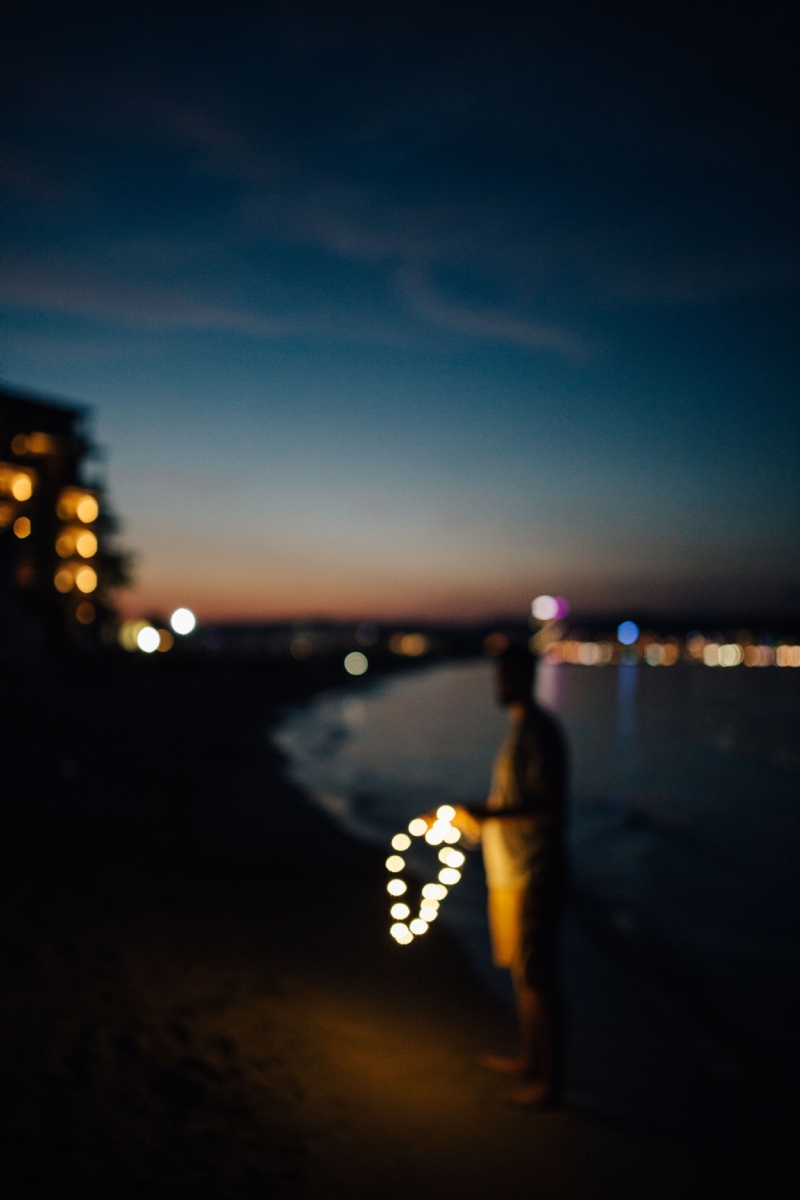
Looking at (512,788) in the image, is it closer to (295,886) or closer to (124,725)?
(295,886)

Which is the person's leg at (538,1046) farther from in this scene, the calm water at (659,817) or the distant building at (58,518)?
the distant building at (58,518)

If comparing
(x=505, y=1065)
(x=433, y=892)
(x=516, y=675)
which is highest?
(x=516, y=675)

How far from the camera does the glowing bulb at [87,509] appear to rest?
5122 centimetres

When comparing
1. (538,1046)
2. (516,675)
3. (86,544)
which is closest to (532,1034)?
(538,1046)

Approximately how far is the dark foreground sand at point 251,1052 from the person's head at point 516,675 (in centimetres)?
238

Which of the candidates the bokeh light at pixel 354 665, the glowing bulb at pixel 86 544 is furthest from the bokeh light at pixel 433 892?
the bokeh light at pixel 354 665

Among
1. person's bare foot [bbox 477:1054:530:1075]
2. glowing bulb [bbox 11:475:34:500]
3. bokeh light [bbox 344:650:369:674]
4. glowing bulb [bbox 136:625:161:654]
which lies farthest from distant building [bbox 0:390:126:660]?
bokeh light [bbox 344:650:369:674]

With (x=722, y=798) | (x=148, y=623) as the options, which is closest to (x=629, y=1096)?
(x=722, y=798)

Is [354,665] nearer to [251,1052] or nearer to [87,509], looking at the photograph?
[87,509]

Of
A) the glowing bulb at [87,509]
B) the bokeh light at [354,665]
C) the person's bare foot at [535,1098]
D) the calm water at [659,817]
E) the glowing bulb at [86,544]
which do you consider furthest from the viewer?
the bokeh light at [354,665]

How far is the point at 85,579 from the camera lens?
52281 mm

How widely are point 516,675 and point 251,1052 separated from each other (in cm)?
296

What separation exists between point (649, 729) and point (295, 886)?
36.3m

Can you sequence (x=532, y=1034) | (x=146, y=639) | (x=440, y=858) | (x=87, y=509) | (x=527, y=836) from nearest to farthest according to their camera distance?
(x=440, y=858)
(x=527, y=836)
(x=532, y=1034)
(x=87, y=509)
(x=146, y=639)
